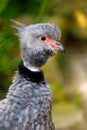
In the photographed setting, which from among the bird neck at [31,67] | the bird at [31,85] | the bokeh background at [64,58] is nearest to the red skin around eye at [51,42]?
the bird at [31,85]

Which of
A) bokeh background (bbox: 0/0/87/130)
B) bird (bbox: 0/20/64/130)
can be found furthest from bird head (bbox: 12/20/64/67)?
bokeh background (bbox: 0/0/87/130)

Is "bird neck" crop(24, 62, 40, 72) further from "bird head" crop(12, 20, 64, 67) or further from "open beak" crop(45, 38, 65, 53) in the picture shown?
"open beak" crop(45, 38, 65, 53)

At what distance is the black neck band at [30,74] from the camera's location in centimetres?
347

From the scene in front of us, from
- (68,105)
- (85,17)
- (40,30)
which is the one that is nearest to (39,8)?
(68,105)

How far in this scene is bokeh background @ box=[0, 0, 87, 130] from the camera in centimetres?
536

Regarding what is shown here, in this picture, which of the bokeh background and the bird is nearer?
the bird

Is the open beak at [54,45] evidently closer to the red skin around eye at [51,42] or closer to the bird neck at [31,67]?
the red skin around eye at [51,42]

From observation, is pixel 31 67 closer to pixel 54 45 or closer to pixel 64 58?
pixel 54 45

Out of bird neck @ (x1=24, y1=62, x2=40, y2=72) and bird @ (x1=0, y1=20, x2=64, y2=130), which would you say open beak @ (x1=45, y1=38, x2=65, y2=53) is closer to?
bird @ (x1=0, y1=20, x2=64, y2=130)

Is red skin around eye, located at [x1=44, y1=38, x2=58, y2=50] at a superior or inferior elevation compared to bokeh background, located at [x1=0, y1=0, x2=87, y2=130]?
inferior

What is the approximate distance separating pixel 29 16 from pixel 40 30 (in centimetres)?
269

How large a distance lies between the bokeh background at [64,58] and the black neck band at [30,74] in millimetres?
1607

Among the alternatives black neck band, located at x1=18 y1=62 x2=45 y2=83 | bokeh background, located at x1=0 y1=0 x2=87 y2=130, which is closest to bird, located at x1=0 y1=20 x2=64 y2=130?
black neck band, located at x1=18 y1=62 x2=45 y2=83

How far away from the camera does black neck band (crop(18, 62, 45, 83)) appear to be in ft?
11.4
